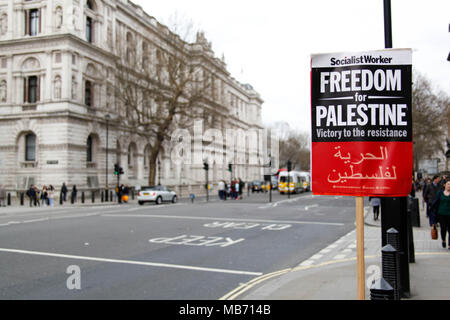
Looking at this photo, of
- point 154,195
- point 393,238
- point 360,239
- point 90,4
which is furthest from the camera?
point 90,4

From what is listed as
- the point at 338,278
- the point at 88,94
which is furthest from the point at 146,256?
the point at 88,94

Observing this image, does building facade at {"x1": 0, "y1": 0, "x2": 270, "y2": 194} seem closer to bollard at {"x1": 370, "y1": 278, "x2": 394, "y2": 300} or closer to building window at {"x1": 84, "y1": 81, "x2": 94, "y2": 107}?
building window at {"x1": 84, "y1": 81, "x2": 94, "y2": 107}

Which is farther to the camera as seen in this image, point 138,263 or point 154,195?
point 154,195

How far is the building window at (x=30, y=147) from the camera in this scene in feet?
133

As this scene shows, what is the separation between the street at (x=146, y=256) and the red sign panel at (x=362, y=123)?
3108mm

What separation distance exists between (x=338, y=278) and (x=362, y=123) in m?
3.70

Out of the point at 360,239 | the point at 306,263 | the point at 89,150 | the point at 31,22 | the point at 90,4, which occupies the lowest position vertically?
the point at 306,263

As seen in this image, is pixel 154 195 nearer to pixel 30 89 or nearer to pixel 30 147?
pixel 30 147

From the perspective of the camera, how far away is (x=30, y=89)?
1619 inches

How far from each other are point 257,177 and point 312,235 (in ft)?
313

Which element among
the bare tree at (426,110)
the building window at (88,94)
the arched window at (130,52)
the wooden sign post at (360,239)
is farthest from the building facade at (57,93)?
the wooden sign post at (360,239)

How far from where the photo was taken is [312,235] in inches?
543
